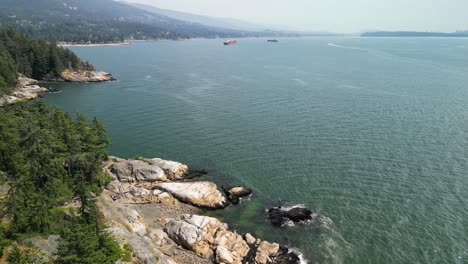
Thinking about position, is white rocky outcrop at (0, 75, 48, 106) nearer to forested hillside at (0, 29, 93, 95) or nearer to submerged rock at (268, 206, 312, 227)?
forested hillside at (0, 29, 93, 95)

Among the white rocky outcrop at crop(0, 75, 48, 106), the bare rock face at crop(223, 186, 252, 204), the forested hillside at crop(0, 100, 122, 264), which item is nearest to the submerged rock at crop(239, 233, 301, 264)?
the bare rock face at crop(223, 186, 252, 204)

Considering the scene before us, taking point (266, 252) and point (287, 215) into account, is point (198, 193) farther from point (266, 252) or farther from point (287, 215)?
point (266, 252)

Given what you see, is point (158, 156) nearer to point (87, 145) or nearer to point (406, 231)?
point (87, 145)

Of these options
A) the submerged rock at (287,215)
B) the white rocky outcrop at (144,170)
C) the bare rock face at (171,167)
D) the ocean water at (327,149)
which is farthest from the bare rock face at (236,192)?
the white rocky outcrop at (144,170)

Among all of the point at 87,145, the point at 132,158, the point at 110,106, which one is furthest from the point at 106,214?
the point at 110,106

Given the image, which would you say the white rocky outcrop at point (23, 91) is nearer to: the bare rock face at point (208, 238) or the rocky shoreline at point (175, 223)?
the rocky shoreline at point (175, 223)

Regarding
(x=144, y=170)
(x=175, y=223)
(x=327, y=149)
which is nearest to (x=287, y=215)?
(x=175, y=223)
